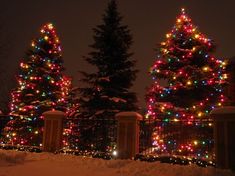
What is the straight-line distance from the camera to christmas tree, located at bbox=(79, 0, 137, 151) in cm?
1941

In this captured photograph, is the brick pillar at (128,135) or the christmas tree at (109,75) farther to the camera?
the christmas tree at (109,75)

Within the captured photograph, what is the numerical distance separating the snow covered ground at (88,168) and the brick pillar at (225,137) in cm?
66

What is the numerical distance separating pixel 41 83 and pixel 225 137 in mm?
16102

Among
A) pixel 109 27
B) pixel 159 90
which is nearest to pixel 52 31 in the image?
pixel 109 27

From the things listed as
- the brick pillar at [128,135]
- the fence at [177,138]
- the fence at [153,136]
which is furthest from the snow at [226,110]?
the brick pillar at [128,135]

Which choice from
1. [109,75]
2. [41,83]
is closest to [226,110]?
[109,75]

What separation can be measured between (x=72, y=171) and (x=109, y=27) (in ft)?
42.7

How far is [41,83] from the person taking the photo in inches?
930

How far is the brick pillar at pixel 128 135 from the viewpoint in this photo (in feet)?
41.4

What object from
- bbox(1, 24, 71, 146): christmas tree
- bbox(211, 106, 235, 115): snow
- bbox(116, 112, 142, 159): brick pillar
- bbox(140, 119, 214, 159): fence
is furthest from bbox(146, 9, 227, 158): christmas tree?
bbox(1, 24, 71, 146): christmas tree

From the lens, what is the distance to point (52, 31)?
2484 centimetres

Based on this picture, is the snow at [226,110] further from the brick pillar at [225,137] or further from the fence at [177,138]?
the fence at [177,138]

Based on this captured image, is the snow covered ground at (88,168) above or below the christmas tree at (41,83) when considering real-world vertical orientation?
below

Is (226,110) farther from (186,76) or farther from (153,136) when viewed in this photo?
(186,76)
